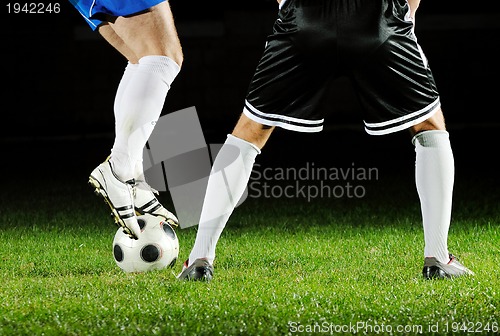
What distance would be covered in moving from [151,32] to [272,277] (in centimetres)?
137

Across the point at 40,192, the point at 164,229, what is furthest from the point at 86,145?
the point at 164,229

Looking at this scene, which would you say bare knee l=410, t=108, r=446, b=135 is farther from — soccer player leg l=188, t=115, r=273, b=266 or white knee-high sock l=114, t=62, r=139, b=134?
white knee-high sock l=114, t=62, r=139, b=134

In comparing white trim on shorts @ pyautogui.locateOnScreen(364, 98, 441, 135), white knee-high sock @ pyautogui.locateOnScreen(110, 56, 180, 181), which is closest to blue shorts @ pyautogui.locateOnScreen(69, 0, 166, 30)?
white knee-high sock @ pyautogui.locateOnScreen(110, 56, 180, 181)

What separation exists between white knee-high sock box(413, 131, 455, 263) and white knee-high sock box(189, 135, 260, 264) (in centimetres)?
81

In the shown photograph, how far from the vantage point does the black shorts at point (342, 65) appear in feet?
14.4

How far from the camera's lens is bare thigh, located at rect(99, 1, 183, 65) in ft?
16.0

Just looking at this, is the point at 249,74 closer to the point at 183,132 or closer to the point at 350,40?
the point at 183,132

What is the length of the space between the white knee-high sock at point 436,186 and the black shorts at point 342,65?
0.54 ft

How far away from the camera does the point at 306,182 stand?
977cm

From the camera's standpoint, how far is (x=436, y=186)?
460 cm

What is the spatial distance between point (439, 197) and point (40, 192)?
18.0 ft

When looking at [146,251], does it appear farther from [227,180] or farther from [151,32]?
[151,32]

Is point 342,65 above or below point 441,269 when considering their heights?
above

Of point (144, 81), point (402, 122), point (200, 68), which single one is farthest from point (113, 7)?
point (200, 68)
